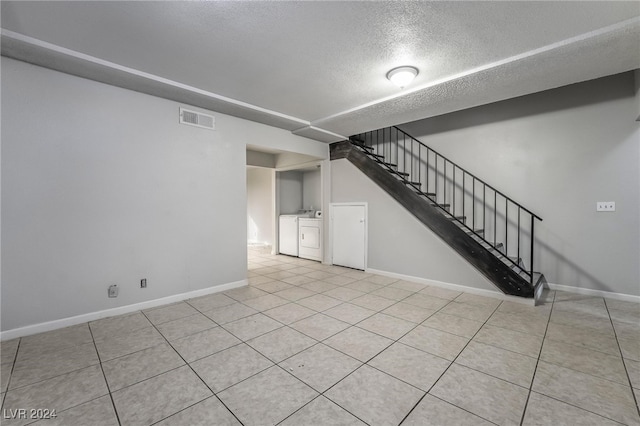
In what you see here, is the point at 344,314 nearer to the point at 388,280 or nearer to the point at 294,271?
the point at 388,280

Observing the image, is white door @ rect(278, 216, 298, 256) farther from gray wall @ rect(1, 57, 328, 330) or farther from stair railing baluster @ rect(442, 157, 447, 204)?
stair railing baluster @ rect(442, 157, 447, 204)

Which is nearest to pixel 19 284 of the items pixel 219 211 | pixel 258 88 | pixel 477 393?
pixel 219 211

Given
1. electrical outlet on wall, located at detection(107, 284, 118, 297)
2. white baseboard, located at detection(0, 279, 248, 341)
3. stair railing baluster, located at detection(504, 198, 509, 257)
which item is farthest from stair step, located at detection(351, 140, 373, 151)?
electrical outlet on wall, located at detection(107, 284, 118, 297)

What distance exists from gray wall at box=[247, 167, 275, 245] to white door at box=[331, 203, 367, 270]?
2616 millimetres

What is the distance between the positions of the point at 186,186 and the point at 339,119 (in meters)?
2.55

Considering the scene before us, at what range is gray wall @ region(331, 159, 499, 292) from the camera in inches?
158

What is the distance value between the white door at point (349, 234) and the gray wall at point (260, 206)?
262 cm

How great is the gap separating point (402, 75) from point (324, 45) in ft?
3.08

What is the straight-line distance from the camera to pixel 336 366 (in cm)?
206

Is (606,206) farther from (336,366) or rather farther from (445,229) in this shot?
(336,366)

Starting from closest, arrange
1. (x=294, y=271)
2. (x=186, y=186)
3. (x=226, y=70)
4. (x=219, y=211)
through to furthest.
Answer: (x=226, y=70)
(x=186, y=186)
(x=219, y=211)
(x=294, y=271)

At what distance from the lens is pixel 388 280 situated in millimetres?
4562

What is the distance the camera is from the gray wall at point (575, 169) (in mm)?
3385

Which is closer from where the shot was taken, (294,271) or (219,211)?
(219,211)
